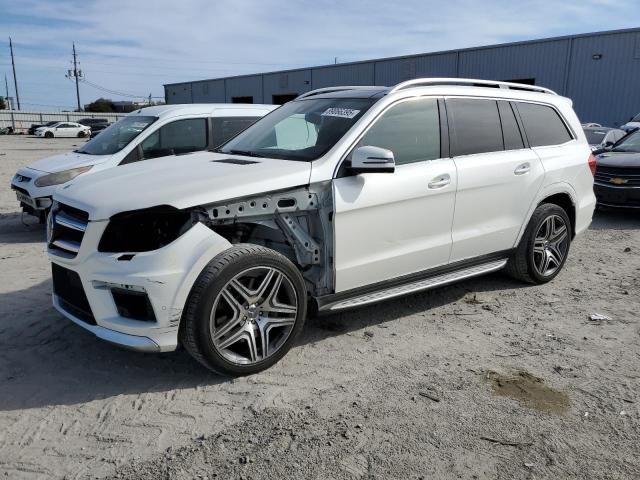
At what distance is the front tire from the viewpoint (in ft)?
10.9

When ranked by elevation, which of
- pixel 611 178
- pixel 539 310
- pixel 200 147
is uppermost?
pixel 200 147

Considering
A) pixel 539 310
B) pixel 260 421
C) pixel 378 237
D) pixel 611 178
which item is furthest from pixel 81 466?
pixel 611 178

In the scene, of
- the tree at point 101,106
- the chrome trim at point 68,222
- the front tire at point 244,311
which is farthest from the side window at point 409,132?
the tree at point 101,106

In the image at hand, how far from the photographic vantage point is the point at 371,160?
3762mm

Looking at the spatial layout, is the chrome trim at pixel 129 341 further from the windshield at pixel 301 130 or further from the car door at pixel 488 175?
the car door at pixel 488 175

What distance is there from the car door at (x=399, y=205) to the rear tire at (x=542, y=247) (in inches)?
46.3

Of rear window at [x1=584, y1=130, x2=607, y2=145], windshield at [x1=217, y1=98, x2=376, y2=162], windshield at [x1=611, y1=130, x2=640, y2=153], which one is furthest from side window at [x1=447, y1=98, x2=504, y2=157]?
rear window at [x1=584, y1=130, x2=607, y2=145]

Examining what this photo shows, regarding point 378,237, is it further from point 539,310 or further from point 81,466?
point 81,466

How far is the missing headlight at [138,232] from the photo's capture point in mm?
3346

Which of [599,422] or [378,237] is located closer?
[599,422]

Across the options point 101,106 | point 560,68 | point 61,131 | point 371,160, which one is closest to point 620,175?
point 371,160

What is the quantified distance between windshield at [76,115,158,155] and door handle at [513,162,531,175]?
17.6ft

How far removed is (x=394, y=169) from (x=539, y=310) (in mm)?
2126

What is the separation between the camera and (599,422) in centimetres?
314
